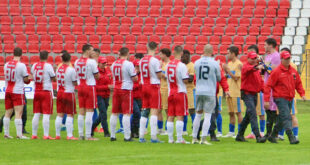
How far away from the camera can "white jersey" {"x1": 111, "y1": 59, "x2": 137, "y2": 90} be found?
1295cm

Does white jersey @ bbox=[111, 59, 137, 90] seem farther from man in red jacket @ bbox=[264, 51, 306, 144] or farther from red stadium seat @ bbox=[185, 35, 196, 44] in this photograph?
red stadium seat @ bbox=[185, 35, 196, 44]

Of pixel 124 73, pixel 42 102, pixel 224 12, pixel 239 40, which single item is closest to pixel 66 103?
pixel 42 102

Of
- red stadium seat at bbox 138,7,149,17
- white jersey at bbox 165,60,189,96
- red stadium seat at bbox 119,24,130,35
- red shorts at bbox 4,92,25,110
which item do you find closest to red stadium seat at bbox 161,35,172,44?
red stadium seat at bbox 119,24,130,35

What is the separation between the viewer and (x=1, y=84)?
80.4ft

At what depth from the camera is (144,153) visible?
10852 mm

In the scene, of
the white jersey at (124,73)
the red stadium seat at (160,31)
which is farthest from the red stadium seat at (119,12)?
the white jersey at (124,73)

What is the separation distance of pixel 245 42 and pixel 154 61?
16.4 meters

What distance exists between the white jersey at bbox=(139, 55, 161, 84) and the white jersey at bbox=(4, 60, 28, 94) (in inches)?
109

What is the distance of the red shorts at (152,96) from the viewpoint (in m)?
12.8

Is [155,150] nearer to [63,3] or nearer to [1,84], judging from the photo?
[1,84]

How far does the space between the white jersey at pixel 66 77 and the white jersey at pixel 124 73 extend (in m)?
1.02

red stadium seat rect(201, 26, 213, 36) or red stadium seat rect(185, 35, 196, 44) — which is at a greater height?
red stadium seat rect(201, 26, 213, 36)

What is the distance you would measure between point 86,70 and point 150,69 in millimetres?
1445

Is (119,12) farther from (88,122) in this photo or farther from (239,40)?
(88,122)
